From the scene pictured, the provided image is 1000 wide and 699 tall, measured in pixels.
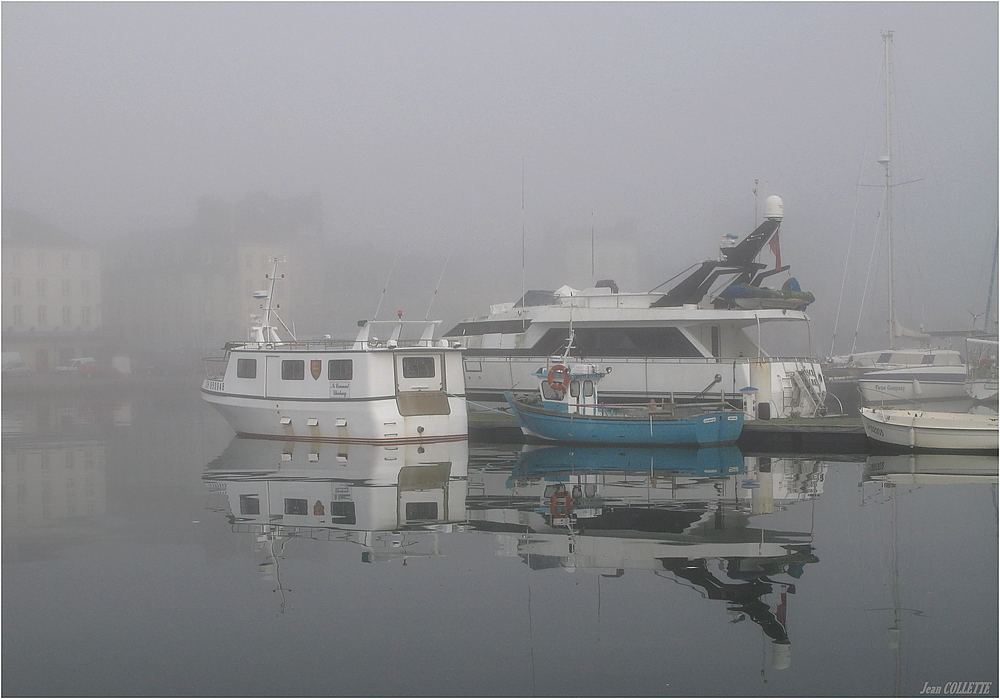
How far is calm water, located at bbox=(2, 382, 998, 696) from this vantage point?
26.3 ft

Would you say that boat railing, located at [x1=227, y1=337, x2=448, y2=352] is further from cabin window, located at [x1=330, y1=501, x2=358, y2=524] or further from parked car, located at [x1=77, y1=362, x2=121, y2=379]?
parked car, located at [x1=77, y1=362, x2=121, y2=379]

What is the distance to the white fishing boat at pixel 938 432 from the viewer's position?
20.9 metres

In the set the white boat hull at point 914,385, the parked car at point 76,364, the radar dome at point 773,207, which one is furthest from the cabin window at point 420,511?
the parked car at point 76,364

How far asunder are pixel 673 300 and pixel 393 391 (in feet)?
30.8

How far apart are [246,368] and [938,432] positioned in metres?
18.3

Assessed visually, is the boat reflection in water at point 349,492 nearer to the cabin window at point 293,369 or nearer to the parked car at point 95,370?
the cabin window at point 293,369

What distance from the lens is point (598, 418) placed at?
23.6 metres

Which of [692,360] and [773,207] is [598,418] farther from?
[773,207]

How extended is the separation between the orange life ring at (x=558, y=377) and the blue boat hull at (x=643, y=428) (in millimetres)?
767

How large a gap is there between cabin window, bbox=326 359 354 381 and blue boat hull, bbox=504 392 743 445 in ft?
17.0

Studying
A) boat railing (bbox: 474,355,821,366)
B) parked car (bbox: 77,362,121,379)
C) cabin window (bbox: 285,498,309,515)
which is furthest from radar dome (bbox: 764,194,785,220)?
parked car (bbox: 77,362,121,379)

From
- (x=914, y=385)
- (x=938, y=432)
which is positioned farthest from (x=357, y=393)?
(x=914, y=385)

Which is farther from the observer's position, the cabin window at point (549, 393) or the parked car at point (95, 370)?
the parked car at point (95, 370)

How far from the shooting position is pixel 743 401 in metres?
Answer: 25.4
